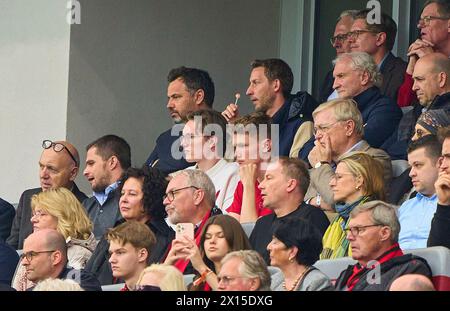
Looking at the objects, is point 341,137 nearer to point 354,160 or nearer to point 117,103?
point 354,160

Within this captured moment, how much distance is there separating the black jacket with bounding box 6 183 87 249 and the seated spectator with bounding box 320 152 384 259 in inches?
104

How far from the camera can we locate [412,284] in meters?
6.06

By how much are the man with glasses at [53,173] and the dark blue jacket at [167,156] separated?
546mm

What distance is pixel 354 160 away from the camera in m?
7.95

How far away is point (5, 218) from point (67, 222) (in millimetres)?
1569

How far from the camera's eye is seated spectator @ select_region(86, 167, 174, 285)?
341 inches

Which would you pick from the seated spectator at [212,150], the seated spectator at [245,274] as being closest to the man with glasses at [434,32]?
the seated spectator at [212,150]

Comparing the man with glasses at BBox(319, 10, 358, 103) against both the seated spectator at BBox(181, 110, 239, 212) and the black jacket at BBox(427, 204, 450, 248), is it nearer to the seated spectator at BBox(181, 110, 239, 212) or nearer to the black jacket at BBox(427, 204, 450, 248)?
the seated spectator at BBox(181, 110, 239, 212)

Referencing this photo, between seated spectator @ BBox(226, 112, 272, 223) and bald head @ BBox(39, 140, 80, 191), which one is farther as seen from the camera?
bald head @ BBox(39, 140, 80, 191)

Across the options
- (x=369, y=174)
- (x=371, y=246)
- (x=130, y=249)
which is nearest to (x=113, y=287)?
(x=130, y=249)

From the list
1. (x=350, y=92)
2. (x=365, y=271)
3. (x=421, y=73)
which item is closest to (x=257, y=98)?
(x=350, y=92)

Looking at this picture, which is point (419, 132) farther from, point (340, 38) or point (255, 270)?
point (340, 38)

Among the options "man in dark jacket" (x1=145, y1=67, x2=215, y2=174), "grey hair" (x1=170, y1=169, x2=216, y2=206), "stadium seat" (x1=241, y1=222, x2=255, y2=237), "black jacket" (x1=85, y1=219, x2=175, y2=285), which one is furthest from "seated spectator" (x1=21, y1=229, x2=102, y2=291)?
"man in dark jacket" (x1=145, y1=67, x2=215, y2=174)

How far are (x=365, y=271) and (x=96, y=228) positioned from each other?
319 centimetres
